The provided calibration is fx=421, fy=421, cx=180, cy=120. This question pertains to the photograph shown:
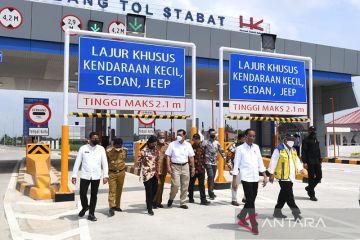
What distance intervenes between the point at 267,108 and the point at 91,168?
22.4 ft

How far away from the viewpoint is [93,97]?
34.6 feet

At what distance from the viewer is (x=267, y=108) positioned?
12922mm

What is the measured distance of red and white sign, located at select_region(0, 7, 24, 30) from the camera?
54.9 ft

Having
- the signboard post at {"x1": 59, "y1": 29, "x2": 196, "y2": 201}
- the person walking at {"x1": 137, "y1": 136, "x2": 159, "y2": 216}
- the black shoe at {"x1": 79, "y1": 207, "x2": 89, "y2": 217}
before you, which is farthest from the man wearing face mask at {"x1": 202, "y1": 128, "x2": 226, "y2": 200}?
the black shoe at {"x1": 79, "y1": 207, "x2": 89, "y2": 217}

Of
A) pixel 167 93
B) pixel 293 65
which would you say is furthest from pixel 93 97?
pixel 293 65

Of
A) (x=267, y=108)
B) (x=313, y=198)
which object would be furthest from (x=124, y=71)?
(x=313, y=198)

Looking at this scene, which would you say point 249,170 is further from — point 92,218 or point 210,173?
point 92,218

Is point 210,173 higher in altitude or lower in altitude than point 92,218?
higher

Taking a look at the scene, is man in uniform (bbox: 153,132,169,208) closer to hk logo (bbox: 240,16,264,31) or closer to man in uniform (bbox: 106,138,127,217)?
man in uniform (bbox: 106,138,127,217)

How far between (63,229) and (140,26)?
7.35 meters

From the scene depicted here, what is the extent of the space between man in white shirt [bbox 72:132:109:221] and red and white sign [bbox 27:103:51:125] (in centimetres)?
634

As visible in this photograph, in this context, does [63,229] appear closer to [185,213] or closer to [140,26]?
[185,213]

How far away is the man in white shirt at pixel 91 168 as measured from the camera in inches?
306

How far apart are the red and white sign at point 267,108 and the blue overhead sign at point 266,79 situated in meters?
0.13
